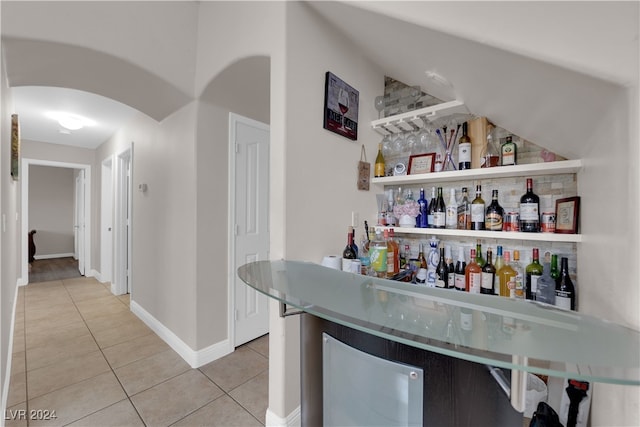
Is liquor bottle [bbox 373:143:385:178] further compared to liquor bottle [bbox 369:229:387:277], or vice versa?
liquor bottle [bbox 373:143:385:178]

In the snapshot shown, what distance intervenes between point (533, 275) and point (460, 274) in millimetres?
366

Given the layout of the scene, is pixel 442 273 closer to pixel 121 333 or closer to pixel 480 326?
pixel 480 326

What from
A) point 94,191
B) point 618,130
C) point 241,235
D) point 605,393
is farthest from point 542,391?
point 94,191

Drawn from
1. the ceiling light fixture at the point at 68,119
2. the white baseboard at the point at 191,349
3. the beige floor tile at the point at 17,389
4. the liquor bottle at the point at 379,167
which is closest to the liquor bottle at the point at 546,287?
the liquor bottle at the point at 379,167

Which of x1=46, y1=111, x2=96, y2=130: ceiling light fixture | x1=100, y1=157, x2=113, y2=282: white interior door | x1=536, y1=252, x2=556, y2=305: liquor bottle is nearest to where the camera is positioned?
x1=536, y1=252, x2=556, y2=305: liquor bottle

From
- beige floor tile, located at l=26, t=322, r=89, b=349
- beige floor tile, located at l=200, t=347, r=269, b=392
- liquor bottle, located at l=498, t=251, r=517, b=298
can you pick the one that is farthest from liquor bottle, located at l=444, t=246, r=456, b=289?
beige floor tile, located at l=26, t=322, r=89, b=349

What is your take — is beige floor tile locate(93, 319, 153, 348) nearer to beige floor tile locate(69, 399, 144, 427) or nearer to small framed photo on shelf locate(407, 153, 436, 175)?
beige floor tile locate(69, 399, 144, 427)

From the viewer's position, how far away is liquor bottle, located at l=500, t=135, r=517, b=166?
4.98 feet

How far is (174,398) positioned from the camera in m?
1.82

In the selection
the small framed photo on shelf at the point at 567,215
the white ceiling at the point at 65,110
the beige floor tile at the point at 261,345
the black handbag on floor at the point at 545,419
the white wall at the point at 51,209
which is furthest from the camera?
the white wall at the point at 51,209

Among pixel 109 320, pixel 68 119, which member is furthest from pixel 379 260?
pixel 68 119

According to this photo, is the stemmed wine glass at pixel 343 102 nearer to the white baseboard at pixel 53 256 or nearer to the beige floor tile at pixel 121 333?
the beige floor tile at pixel 121 333

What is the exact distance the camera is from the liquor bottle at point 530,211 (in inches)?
56.5

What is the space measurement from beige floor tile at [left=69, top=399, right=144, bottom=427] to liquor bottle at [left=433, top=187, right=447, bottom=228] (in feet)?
7.28
